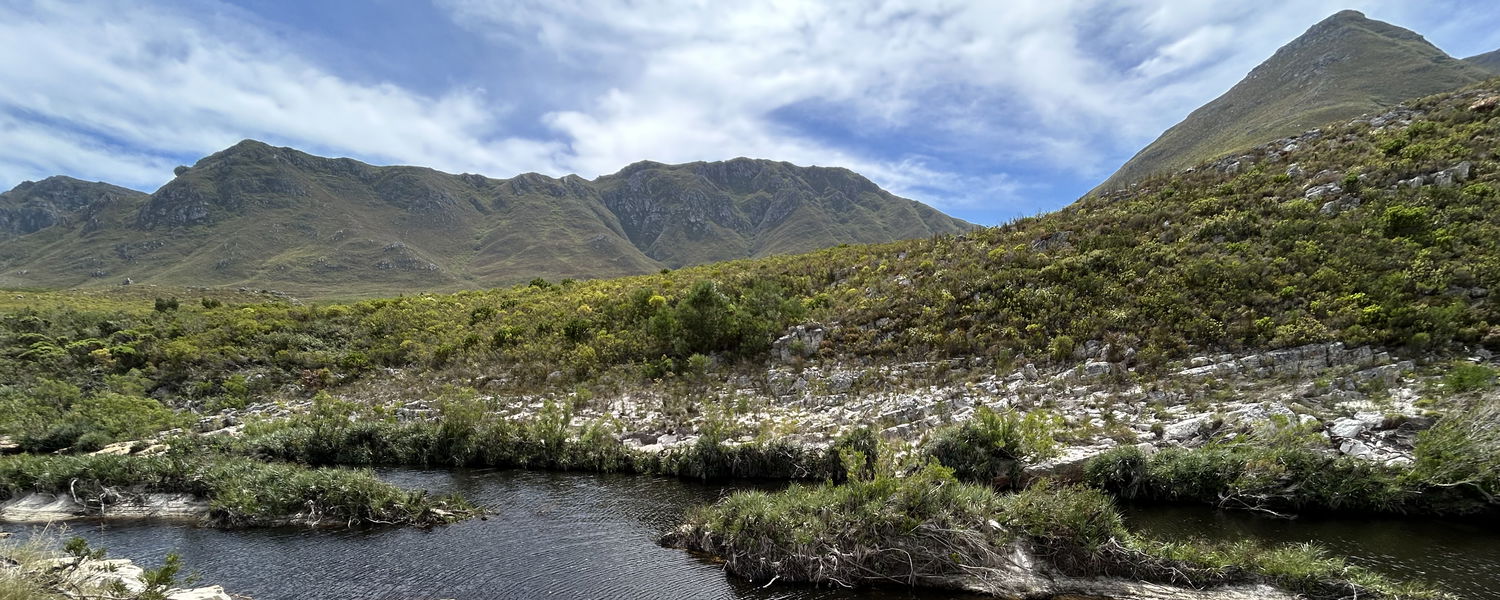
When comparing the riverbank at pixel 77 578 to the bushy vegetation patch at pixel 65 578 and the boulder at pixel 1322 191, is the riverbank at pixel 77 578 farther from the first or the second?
the boulder at pixel 1322 191

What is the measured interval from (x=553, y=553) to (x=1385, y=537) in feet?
68.1

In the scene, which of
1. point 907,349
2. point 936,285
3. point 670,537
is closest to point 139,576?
point 670,537

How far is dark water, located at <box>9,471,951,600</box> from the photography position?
45.4 ft

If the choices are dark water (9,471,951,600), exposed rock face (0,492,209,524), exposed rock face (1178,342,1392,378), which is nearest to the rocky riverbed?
exposed rock face (1178,342,1392,378)

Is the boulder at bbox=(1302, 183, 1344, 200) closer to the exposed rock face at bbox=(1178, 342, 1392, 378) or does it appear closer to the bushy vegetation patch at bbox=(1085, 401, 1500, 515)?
the exposed rock face at bbox=(1178, 342, 1392, 378)

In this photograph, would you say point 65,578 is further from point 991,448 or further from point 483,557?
point 991,448

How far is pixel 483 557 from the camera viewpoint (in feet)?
51.7

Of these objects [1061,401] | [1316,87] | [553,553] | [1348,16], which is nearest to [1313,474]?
[1061,401]

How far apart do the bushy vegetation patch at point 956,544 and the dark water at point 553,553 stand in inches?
21.9

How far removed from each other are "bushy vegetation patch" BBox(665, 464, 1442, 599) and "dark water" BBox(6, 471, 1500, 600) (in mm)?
555

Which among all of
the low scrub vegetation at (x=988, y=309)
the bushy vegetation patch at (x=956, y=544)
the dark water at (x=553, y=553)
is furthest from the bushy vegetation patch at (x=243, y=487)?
the bushy vegetation patch at (x=956, y=544)

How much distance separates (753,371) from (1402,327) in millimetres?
27338

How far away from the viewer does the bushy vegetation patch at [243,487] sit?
1825cm

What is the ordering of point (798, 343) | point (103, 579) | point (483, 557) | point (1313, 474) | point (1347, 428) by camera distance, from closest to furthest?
1. point (103, 579)
2. point (483, 557)
3. point (1313, 474)
4. point (1347, 428)
5. point (798, 343)
